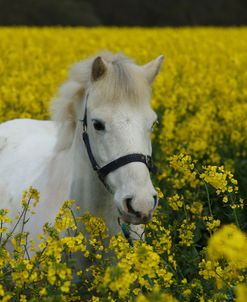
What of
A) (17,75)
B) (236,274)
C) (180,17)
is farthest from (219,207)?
(180,17)

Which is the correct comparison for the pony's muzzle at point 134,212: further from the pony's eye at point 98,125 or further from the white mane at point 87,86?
the white mane at point 87,86

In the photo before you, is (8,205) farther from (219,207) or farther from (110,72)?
(219,207)

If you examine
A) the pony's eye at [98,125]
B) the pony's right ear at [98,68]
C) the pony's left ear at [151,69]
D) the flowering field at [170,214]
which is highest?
the pony's right ear at [98,68]

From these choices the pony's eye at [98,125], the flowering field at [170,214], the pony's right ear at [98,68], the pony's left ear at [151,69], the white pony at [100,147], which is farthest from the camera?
the pony's left ear at [151,69]

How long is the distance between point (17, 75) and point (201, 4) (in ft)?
156

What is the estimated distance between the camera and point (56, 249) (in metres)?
2.82

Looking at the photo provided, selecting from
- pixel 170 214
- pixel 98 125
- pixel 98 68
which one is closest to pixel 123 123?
pixel 98 125

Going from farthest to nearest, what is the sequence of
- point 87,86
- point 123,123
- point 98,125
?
point 87,86 < point 98,125 < point 123,123

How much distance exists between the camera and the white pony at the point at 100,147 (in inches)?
137

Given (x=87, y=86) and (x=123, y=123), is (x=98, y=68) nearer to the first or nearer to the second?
(x=87, y=86)

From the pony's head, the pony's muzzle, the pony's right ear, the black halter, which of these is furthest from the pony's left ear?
the pony's muzzle

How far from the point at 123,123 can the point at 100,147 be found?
0.21m

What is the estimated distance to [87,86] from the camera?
4047 millimetres

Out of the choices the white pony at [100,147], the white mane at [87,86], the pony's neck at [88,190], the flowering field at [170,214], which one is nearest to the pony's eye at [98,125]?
the white pony at [100,147]
